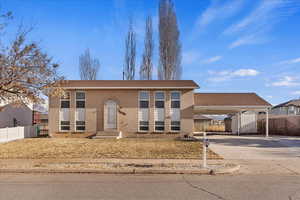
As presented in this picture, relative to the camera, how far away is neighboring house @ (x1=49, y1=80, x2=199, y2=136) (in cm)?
2219

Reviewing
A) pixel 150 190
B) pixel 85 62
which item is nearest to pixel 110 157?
pixel 150 190

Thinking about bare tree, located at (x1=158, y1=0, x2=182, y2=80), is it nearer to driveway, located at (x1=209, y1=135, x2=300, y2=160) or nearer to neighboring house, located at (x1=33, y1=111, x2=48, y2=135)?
neighboring house, located at (x1=33, y1=111, x2=48, y2=135)

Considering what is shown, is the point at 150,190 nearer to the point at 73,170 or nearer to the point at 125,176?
the point at 125,176

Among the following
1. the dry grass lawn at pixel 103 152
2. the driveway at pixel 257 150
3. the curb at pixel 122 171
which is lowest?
the driveway at pixel 257 150

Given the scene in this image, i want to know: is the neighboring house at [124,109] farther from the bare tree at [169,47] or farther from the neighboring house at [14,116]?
the bare tree at [169,47]

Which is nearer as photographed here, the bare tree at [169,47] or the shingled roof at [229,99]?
the shingled roof at [229,99]

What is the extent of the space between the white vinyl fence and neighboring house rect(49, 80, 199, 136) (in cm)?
252

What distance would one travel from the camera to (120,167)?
8.94m

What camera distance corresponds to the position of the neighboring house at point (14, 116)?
2550cm

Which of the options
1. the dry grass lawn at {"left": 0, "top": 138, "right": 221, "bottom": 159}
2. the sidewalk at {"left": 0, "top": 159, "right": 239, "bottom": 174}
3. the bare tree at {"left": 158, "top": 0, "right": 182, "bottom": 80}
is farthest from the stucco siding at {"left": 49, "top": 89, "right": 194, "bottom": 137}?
the bare tree at {"left": 158, "top": 0, "right": 182, "bottom": 80}

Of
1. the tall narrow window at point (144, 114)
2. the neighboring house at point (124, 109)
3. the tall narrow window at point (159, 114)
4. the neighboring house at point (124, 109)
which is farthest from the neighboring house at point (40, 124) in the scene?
the tall narrow window at point (159, 114)

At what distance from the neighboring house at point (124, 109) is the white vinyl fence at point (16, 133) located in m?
2.52

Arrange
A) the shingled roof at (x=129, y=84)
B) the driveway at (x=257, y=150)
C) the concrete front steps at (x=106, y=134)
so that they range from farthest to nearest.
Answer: the shingled roof at (x=129, y=84)
the concrete front steps at (x=106, y=134)
the driveway at (x=257, y=150)

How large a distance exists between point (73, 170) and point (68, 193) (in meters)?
2.47
